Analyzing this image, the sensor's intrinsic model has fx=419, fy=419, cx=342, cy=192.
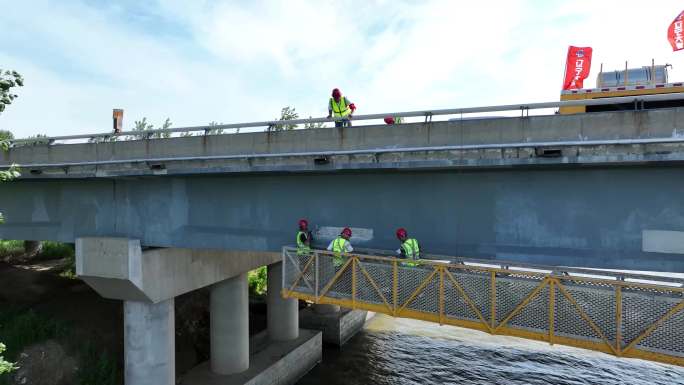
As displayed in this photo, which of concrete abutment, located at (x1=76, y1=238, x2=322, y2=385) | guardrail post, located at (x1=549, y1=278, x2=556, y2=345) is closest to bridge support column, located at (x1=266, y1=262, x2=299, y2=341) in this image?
concrete abutment, located at (x1=76, y1=238, x2=322, y2=385)

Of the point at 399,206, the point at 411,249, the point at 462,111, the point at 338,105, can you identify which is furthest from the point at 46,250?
the point at 462,111

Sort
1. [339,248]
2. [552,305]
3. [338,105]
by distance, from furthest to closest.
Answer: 1. [338,105]
2. [339,248]
3. [552,305]

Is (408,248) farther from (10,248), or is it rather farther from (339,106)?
(10,248)

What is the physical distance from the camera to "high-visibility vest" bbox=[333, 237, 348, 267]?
9.29 m

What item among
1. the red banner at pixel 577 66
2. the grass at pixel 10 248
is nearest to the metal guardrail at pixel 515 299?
the red banner at pixel 577 66

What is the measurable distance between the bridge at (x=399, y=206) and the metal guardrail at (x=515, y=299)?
36 mm

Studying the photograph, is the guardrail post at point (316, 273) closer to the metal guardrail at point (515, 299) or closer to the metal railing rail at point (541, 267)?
the metal guardrail at point (515, 299)

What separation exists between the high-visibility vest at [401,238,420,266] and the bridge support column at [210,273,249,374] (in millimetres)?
8556

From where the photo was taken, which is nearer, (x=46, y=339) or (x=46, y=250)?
(x=46, y=339)

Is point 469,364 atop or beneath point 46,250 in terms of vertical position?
beneath

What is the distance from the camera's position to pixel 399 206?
967cm

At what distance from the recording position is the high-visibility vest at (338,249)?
929cm

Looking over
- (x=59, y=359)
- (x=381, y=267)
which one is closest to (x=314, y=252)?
(x=381, y=267)

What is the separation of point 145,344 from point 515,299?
34.2 ft
